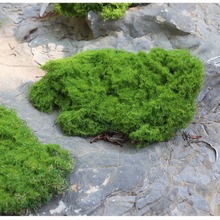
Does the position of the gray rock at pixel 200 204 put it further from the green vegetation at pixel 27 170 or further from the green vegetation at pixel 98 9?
the green vegetation at pixel 98 9

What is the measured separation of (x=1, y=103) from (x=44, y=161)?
3.78 ft

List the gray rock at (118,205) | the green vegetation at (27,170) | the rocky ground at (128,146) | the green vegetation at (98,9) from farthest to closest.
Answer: the green vegetation at (98,9)
the rocky ground at (128,146)
the gray rock at (118,205)
the green vegetation at (27,170)

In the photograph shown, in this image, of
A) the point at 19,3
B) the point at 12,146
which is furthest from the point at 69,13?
the point at 12,146

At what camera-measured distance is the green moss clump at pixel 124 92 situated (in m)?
4.64

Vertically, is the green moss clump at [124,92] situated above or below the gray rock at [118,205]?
above

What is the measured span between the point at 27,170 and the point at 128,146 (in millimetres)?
1122

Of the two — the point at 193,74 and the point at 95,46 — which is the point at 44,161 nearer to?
the point at 193,74

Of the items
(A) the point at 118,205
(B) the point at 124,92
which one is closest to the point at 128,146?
(B) the point at 124,92

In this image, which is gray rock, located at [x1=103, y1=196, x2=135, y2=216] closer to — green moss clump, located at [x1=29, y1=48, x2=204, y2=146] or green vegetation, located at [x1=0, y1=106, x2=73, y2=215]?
green vegetation, located at [x1=0, y1=106, x2=73, y2=215]

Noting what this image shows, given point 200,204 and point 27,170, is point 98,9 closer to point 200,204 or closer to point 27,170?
point 27,170

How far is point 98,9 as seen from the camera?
594cm

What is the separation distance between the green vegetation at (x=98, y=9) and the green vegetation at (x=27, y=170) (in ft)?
7.01

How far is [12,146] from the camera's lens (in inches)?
168

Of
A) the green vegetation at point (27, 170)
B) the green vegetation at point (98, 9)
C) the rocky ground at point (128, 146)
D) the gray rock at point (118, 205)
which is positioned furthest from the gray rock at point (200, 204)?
the green vegetation at point (98, 9)
